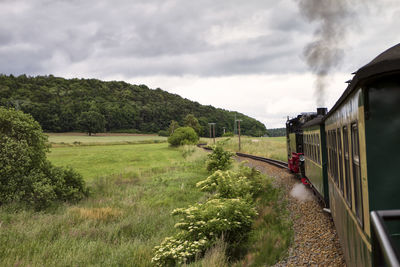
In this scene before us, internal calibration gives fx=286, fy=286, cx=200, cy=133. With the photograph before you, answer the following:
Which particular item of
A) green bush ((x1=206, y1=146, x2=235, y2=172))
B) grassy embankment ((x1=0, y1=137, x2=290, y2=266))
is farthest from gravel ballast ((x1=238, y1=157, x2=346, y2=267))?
green bush ((x1=206, y1=146, x2=235, y2=172))

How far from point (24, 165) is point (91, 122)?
6883 centimetres

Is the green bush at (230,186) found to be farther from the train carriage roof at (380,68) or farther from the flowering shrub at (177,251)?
the train carriage roof at (380,68)

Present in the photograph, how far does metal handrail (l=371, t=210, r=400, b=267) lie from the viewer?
2.82ft

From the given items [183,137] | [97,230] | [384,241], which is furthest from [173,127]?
[384,241]

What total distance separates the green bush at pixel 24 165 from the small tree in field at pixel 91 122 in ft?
219

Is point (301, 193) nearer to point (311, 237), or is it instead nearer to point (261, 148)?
point (311, 237)

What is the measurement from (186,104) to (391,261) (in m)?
126

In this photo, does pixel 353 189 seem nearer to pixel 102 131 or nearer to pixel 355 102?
pixel 355 102

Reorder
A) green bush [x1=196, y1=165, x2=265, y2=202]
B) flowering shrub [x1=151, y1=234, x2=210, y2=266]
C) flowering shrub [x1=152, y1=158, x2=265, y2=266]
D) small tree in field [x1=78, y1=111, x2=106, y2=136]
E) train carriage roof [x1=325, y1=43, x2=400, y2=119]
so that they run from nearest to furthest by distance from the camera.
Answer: train carriage roof [x1=325, y1=43, x2=400, y2=119] < flowering shrub [x1=151, y1=234, x2=210, y2=266] < flowering shrub [x1=152, y1=158, x2=265, y2=266] < green bush [x1=196, y1=165, x2=265, y2=202] < small tree in field [x1=78, y1=111, x2=106, y2=136]

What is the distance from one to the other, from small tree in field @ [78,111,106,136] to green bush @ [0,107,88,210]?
66784mm

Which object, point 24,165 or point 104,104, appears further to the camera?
point 104,104

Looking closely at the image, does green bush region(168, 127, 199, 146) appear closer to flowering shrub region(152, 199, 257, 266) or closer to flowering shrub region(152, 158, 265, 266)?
flowering shrub region(152, 158, 265, 266)

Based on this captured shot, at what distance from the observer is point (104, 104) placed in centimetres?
9238

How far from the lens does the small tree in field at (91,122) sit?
77938mm
